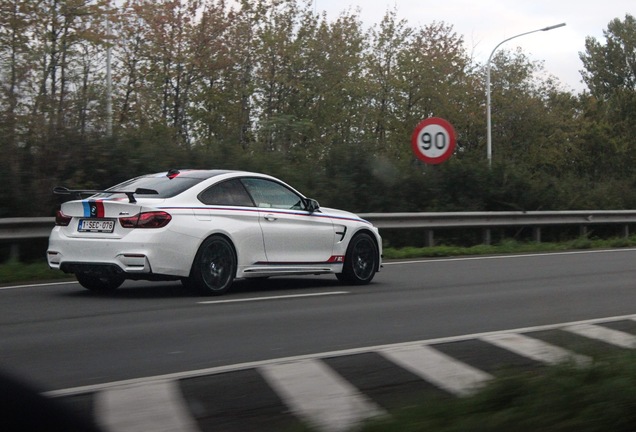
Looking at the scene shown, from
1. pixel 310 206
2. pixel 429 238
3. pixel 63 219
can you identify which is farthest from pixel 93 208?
pixel 429 238

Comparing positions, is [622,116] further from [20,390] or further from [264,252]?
[20,390]

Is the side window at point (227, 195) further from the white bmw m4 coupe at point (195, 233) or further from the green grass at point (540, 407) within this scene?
the green grass at point (540, 407)

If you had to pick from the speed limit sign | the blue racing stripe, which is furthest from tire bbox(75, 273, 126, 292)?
the speed limit sign

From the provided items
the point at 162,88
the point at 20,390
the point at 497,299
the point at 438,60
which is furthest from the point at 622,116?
the point at 20,390

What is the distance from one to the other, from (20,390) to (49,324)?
6.53m

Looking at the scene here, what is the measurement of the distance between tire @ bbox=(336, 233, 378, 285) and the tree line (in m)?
6.32

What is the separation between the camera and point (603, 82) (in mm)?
91250

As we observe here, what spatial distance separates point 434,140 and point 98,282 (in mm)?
9318

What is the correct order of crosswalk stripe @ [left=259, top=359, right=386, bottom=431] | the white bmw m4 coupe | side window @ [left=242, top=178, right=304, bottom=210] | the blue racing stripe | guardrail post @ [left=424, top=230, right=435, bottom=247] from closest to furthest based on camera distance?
1. crosswalk stripe @ [left=259, top=359, right=386, bottom=431]
2. the white bmw m4 coupe
3. the blue racing stripe
4. side window @ [left=242, top=178, right=304, bottom=210]
5. guardrail post @ [left=424, top=230, right=435, bottom=247]

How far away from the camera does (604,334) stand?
8.55 meters

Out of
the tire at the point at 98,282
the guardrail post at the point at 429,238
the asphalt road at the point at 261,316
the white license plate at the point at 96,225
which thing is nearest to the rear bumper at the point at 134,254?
the white license plate at the point at 96,225

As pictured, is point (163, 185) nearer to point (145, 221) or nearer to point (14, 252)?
point (145, 221)

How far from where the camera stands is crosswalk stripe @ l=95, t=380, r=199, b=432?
5.23 metres

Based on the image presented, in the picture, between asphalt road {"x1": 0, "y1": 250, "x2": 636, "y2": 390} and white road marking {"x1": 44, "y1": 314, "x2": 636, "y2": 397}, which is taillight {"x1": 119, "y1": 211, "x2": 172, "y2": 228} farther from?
white road marking {"x1": 44, "y1": 314, "x2": 636, "y2": 397}
